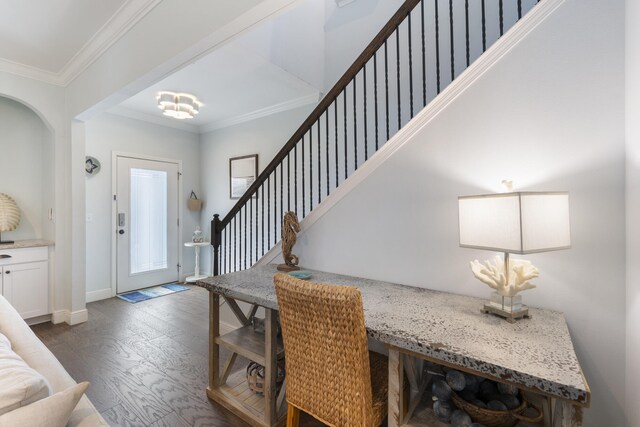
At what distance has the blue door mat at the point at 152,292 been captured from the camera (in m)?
4.27

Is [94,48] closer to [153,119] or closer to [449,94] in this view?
[153,119]

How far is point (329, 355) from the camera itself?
51.6 inches

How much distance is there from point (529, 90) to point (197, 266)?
5.03m

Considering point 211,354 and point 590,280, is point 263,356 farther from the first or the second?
point 590,280

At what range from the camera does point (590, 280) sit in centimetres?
133

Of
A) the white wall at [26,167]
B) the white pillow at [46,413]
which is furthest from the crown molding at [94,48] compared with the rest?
the white pillow at [46,413]

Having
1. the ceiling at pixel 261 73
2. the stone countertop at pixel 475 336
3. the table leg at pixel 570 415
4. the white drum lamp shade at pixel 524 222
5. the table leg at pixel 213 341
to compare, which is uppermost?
the ceiling at pixel 261 73

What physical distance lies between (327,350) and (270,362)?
1.83ft

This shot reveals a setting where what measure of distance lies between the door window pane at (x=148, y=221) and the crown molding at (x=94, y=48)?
1580 millimetres

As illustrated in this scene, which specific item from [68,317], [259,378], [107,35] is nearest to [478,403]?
[259,378]

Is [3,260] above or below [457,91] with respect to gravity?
below

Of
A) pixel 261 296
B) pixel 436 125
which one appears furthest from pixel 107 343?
pixel 436 125

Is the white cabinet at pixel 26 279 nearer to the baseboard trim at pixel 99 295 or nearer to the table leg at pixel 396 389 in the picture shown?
the baseboard trim at pixel 99 295

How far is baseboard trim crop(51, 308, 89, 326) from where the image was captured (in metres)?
3.36
